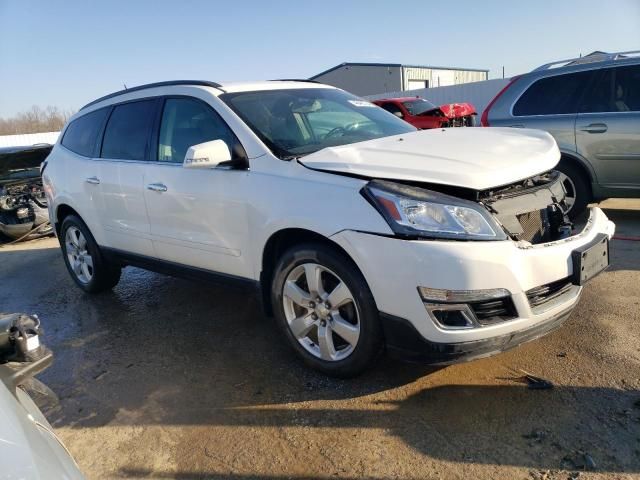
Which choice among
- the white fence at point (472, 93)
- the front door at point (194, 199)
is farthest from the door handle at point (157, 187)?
the white fence at point (472, 93)

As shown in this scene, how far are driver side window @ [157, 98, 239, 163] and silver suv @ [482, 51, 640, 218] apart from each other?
3718 millimetres

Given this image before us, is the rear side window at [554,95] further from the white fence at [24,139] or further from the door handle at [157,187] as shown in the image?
the white fence at [24,139]

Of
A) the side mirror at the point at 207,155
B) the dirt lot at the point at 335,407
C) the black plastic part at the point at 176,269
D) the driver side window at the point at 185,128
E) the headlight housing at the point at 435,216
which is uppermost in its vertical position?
the driver side window at the point at 185,128

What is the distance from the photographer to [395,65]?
39250 millimetres

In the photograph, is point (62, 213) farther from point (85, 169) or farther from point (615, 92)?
point (615, 92)

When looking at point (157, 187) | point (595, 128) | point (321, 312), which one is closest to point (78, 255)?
point (157, 187)

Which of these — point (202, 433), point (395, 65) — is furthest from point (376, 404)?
point (395, 65)

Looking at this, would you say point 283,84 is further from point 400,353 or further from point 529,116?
point 529,116

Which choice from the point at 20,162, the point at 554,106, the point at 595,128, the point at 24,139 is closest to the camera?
the point at 595,128

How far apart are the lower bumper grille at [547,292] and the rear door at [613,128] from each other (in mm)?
3390

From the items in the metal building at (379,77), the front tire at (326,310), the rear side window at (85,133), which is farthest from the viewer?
the metal building at (379,77)

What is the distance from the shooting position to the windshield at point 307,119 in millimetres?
3416

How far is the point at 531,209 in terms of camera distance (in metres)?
2.87

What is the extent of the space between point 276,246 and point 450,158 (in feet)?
3.85
